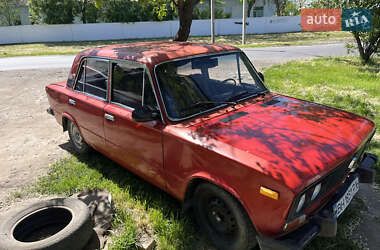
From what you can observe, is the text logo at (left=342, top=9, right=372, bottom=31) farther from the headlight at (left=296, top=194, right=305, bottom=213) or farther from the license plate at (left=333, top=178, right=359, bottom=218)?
the headlight at (left=296, top=194, right=305, bottom=213)

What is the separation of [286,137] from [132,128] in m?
1.67

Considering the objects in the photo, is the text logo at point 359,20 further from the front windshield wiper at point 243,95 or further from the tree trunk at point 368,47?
the front windshield wiper at point 243,95

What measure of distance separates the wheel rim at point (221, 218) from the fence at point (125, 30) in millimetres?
31756

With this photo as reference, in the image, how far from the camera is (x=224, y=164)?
245cm

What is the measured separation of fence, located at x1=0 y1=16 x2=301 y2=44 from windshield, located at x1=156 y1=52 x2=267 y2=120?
99.7 ft

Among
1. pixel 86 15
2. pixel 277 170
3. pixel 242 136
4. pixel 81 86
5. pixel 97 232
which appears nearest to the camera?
pixel 277 170

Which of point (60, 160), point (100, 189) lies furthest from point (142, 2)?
point (100, 189)

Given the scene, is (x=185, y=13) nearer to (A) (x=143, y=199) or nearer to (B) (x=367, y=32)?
(A) (x=143, y=199)

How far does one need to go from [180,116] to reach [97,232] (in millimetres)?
1516

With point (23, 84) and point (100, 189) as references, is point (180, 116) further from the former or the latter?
point (23, 84)

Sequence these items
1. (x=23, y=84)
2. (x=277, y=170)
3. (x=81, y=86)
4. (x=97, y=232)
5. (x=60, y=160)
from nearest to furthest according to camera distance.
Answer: (x=277, y=170), (x=97, y=232), (x=81, y=86), (x=60, y=160), (x=23, y=84)

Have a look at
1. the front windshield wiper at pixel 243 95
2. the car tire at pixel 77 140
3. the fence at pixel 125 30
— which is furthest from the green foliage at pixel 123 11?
the front windshield wiper at pixel 243 95

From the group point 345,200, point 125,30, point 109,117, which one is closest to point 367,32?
point 345,200

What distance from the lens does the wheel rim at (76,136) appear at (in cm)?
485
